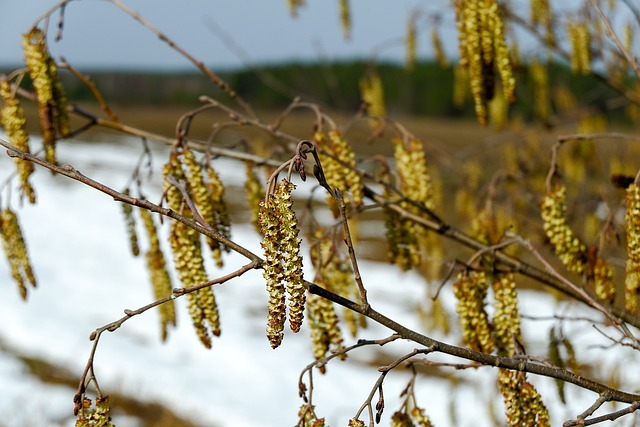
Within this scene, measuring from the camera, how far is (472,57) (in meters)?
1.73

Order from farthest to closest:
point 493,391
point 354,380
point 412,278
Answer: point 412,278
point 354,380
point 493,391

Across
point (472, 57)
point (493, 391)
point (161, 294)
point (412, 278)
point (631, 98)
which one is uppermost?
point (472, 57)

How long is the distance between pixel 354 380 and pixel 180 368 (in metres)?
1.93

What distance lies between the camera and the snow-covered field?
6.70m

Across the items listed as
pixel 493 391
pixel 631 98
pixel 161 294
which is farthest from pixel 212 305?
pixel 493 391

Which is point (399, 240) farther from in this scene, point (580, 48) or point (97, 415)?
point (580, 48)

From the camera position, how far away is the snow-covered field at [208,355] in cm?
670

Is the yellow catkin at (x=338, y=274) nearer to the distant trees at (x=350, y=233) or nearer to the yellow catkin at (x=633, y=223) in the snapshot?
the distant trees at (x=350, y=233)

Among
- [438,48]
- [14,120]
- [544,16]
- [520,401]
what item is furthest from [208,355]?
[520,401]

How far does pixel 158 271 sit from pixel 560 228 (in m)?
0.98

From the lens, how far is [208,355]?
8.75 m

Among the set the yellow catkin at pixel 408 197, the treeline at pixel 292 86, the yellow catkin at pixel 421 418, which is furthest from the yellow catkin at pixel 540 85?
the treeline at pixel 292 86

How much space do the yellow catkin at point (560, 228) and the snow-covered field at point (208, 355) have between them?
7.30 ft

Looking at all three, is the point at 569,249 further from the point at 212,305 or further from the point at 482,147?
the point at 482,147
